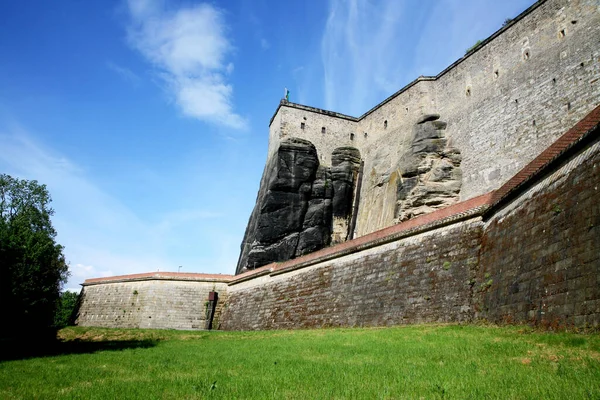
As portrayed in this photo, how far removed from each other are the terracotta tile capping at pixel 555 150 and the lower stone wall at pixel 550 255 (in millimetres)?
234

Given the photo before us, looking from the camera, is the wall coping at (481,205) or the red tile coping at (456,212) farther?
the red tile coping at (456,212)

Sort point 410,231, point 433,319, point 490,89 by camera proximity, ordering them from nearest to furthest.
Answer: point 433,319 < point 410,231 < point 490,89

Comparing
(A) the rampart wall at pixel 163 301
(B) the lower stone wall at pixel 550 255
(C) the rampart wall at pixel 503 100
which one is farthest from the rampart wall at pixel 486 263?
(C) the rampart wall at pixel 503 100

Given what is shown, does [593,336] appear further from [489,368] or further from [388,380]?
[388,380]

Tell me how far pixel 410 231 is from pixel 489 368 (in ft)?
27.4

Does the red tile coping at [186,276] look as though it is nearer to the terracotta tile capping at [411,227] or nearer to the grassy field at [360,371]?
the terracotta tile capping at [411,227]

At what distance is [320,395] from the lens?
455cm

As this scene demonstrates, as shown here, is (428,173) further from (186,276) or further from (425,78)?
(186,276)

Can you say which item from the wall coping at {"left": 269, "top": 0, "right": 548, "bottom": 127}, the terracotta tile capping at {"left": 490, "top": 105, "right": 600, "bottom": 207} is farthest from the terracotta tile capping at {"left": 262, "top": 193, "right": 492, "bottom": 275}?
the wall coping at {"left": 269, "top": 0, "right": 548, "bottom": 127}

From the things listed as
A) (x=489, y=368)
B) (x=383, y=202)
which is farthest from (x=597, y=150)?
(x=383, y=202)

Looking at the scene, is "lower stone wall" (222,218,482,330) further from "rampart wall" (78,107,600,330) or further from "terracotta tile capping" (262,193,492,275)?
"terracotta tile capping" (262,193,492,275)

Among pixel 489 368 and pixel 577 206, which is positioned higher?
pixel 577 206

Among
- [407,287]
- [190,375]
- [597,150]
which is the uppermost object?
[597,150]

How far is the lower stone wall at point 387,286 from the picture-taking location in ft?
36.9
